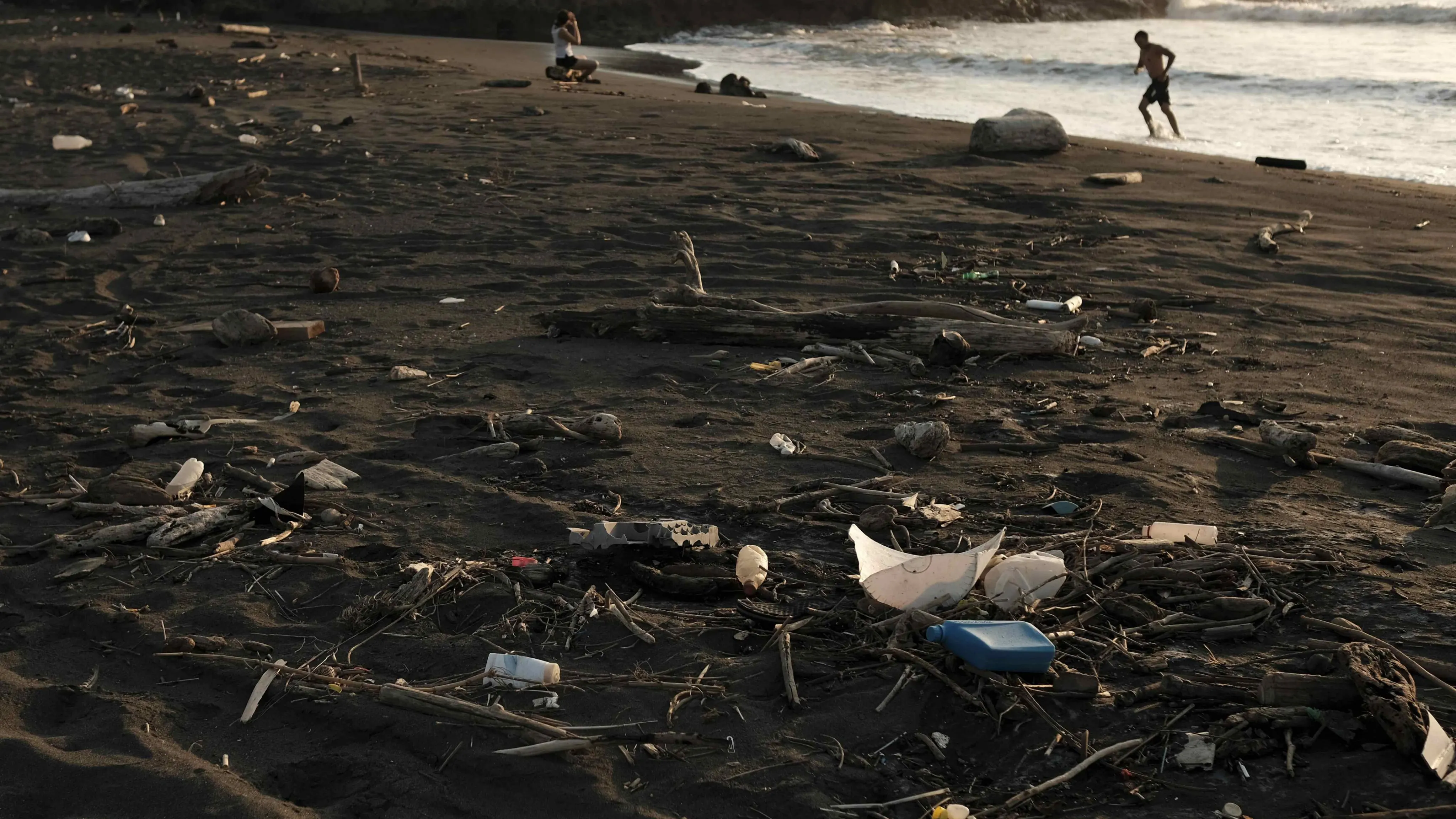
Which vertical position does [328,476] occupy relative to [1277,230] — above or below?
below

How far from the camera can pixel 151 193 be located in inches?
333

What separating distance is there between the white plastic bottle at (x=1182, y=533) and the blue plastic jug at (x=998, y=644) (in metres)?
0.77

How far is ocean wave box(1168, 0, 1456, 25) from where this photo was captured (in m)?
27.9

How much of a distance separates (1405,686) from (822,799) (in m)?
1.29

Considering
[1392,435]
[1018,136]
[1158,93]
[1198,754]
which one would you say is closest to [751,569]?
[1198,754]

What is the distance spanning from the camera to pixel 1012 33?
3003 cm

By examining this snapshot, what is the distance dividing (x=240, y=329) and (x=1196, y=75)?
1712 cm

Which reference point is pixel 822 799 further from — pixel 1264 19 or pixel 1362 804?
pixel 1264 19

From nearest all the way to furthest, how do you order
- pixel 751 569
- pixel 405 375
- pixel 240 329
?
pixel 751 569 → pixel 405 375 → pixel 240 329

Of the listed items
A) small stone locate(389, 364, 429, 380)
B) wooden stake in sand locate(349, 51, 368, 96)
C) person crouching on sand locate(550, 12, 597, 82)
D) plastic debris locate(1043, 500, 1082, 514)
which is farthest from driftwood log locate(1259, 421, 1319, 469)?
person crouching on sand locate(550, 12, 597, 82)

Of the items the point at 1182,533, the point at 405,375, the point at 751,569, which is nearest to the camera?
the point at 751,569

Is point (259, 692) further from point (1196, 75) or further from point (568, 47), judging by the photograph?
point (1196, 75)

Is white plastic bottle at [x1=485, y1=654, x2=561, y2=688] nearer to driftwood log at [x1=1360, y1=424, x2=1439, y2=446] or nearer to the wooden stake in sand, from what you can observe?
driftwood log at [x1=1360, y1=424, x2=1439, y2=446]

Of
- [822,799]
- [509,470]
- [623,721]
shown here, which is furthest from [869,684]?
[509,470]
